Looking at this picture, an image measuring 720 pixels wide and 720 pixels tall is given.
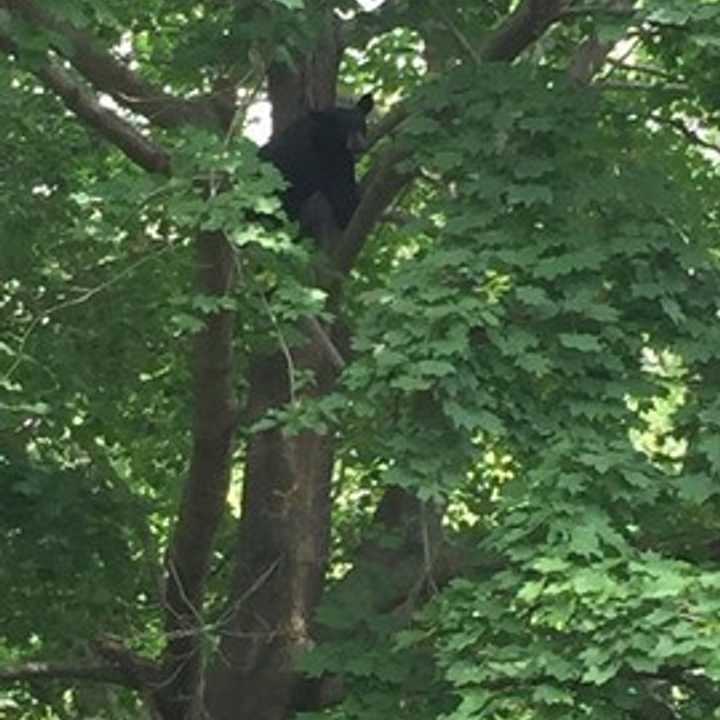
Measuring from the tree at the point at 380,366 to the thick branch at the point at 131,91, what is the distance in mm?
17

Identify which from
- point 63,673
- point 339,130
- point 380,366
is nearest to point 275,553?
point 63,673

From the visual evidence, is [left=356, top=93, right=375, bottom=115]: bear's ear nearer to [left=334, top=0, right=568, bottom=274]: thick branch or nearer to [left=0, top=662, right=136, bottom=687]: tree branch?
[left=334, top=0, right=568, bottom=274]: thick branch

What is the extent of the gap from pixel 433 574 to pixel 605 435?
1193 millimetres

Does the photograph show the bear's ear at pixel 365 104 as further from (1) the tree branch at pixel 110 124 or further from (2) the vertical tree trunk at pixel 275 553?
(1) the tree branch at pixel 110 124

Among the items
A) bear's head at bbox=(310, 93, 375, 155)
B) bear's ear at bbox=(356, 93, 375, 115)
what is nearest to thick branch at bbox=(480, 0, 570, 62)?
bear's head at bbox=(310, 93, 375, 155)

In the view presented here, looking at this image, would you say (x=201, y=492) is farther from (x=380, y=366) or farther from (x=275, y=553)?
(x=380, y=366)

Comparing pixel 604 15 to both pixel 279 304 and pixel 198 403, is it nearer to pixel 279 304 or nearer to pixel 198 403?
pixel 279 304

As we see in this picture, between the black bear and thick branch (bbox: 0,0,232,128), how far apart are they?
4.09ft

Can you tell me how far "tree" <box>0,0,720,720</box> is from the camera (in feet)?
18.3

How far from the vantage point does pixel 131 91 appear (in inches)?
277

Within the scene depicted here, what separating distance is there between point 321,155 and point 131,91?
4.81ft

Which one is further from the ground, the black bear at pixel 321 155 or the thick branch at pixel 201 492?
the black bear at pixel 321 155

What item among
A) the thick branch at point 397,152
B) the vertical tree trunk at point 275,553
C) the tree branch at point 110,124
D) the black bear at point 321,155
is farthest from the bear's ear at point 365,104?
the tree branch at point 110,124

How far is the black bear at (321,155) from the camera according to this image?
27.3ft
